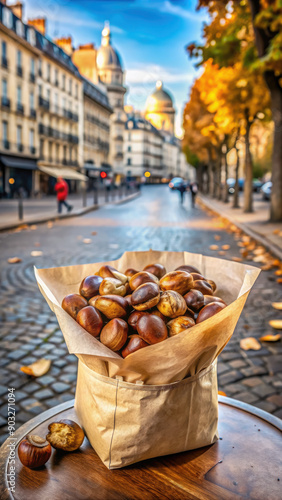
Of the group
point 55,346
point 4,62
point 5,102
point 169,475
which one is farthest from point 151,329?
point 4,62

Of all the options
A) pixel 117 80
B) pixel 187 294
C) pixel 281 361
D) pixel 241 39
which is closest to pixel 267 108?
pixel 241 39

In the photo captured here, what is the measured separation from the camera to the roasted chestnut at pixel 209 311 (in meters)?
1.44

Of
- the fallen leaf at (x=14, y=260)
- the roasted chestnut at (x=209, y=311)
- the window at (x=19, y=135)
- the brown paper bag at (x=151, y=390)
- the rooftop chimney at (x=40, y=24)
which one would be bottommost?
the fallen leaf at (x=14, y=260)

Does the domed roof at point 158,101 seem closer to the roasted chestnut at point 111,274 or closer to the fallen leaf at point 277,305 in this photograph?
the fallen leaf at point 277,305

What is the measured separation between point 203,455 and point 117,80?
105086mm

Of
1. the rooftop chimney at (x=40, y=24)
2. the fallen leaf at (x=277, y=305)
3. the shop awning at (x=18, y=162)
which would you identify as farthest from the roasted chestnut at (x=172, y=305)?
the rooftop chimney at (x=40, y=24)

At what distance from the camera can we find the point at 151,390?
1.34m

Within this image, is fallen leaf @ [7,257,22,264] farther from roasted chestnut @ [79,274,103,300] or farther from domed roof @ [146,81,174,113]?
domed roof @ [146,81,174,113]

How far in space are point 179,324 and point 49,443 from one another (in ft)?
1.86

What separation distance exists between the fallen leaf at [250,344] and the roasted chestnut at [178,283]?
2835 mm

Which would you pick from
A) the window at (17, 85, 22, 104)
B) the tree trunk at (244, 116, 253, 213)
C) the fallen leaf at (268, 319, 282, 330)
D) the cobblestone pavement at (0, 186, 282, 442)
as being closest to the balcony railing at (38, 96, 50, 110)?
the window at (17, 85, 22, 104)

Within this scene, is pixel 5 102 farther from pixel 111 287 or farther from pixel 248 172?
pixel 111 287

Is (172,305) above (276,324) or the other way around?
above

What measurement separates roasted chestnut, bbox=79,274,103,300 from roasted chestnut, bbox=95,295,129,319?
125mm
